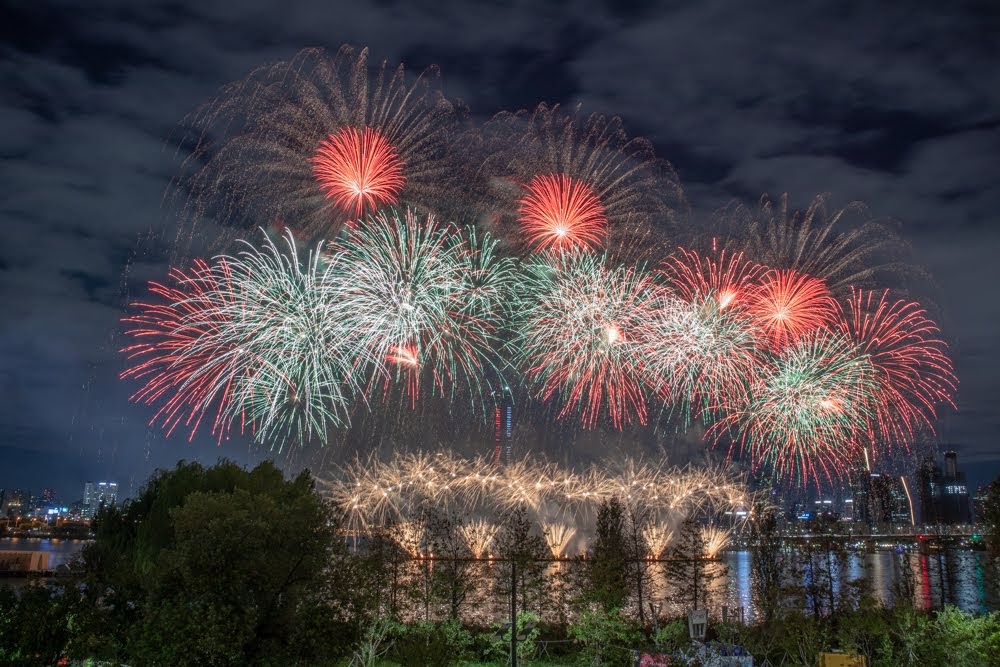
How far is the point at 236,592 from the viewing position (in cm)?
1011

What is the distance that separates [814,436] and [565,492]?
2455 centimetres

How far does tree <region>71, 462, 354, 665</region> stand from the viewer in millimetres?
9906

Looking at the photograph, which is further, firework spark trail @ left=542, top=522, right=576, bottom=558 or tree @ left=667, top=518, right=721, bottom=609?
firework spark trail @ left=542, top=522, right=576, bottom=558

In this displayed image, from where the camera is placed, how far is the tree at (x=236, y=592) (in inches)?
390

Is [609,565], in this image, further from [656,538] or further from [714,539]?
[714,539]

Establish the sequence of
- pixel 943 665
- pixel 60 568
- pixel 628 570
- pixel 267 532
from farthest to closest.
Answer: pixel 628 570
pixel 943 665
pixel 60 568
pixel 267 532

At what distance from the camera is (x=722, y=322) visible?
88.9ft

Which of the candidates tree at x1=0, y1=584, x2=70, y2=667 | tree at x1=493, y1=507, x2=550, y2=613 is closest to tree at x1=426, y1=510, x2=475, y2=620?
tree at x1=493, y1=507, x2=550, y2=613

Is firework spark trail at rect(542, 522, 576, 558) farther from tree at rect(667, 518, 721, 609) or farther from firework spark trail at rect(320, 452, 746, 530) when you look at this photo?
tree at rect(667, 518, 721, 609)

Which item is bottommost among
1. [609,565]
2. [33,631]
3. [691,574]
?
[33,631]

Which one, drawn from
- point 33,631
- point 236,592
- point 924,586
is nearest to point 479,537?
point 33,631

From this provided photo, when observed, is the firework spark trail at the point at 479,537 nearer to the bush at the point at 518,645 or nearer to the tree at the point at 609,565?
the tree at the point at 609,565

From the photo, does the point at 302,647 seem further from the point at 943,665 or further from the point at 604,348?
the point at 604,348

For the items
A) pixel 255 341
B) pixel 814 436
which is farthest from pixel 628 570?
pixel 255 341
